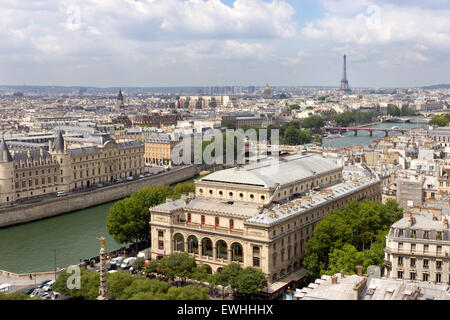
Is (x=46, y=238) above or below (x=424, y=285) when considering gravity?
below

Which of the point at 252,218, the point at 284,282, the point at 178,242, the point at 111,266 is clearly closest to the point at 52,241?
the point at 111,266

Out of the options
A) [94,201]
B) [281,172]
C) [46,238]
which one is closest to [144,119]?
[94,201]

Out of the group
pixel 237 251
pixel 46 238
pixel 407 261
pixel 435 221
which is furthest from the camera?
pixel 46 238

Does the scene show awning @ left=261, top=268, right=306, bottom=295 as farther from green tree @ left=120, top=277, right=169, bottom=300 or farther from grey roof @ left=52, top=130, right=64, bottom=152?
grey roof @ left=52, top=130, right=64, bottom=152

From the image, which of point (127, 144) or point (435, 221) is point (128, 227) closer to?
point (435, 221)

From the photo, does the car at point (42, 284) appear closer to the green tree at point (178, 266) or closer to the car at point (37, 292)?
the car at point (37, 292)

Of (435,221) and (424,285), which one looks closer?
(424,285)

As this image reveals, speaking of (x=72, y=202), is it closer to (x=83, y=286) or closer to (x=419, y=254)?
(x=83, y=286)
